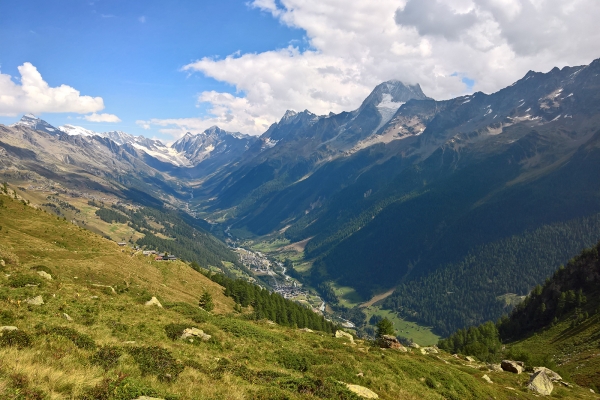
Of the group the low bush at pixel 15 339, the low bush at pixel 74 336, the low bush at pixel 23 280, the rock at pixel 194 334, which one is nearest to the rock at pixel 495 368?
the rock at pixel 194 334

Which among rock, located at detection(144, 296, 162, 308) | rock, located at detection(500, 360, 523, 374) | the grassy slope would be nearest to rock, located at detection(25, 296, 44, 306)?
the grassy slope

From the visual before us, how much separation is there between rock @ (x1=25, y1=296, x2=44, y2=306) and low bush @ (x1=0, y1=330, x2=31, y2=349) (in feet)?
34.0

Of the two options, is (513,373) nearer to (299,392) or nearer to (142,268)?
(299,392)

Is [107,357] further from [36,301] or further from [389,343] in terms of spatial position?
[389,343]

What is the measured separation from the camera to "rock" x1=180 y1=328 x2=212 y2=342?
31.8 metres

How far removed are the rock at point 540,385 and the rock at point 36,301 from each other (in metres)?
57.2

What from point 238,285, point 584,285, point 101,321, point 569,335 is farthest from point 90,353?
point 584,285

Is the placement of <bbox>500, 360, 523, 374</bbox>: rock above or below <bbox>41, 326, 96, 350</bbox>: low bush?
below

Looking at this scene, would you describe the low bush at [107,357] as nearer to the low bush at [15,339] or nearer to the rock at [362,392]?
the low bush at [15,339]

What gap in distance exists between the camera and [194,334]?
32719 mm

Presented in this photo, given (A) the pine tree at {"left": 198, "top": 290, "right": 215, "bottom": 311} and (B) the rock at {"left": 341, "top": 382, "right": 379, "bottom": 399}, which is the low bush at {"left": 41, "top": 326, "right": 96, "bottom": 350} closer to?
(B) the rock at {"left": 341, "top": 382, "right": 379, "bottom": 399}

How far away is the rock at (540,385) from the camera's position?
43.1m

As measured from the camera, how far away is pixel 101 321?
30.9 m

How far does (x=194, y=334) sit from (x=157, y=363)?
11059 mm
